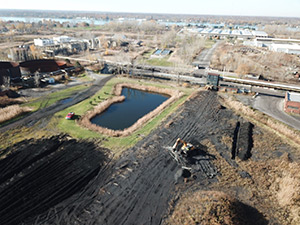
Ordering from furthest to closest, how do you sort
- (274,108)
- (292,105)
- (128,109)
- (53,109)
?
(128,109) → (274,108) → (53,109) → (292,105)

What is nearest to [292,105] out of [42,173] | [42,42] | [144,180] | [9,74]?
[144,180]

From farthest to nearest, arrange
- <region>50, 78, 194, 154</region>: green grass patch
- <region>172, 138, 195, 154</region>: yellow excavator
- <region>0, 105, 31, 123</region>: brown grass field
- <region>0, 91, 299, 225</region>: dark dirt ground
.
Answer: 1. <region>0, 105, 31, 123</region>: brown grass field
2. <region>50, 78, 194, 154</region>: green grass patch
3. <region>172, 138, 195, 154</region>: yellow excavator
4. <region>0, 91, 299, 225</region>: dark dirt ground

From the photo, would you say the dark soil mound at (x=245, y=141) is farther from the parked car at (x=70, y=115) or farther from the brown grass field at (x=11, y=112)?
the brown grass field at (x=11, y=112)

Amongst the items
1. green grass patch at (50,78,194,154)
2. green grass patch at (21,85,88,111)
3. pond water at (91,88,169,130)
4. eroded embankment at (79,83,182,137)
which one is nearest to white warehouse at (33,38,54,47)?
green grass patch at (21,85,88,111)

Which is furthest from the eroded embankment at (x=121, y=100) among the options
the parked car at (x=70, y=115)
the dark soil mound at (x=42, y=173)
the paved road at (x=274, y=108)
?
the paved road at (x=274, y=108)

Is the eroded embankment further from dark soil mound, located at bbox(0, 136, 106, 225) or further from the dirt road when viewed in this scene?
dark soil mound, located at bbox(0, 136, 106, 225)

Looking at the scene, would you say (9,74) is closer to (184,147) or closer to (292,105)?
(184,147)
